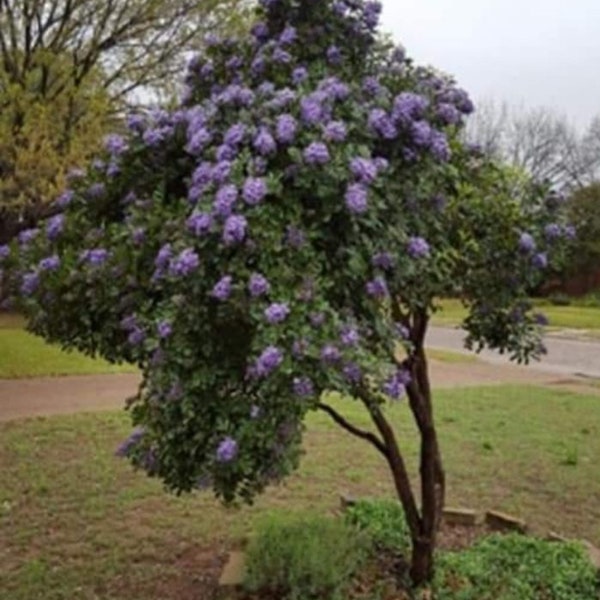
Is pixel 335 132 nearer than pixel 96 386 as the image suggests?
Yes

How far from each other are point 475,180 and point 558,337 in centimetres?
1711

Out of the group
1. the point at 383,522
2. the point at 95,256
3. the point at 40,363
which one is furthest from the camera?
the point at 40,363

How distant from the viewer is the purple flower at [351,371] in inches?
95.4

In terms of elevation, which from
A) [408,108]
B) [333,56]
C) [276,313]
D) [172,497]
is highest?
[333,56]

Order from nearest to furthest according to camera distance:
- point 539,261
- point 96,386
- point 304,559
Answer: point 539,261
point 304,559
point 96,386

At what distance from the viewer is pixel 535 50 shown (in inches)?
1131

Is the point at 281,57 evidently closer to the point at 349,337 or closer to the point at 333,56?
the point at 333,56

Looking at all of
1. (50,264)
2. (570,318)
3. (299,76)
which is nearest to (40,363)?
(50,264)

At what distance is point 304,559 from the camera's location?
3.72 meters

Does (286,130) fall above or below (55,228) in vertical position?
above

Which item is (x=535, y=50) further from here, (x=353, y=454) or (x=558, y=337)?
(x=353, y=454)

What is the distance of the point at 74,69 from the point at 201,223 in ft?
39.4

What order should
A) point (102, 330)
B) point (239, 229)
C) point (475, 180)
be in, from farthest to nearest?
point (475, 180)
point (102, 330)
point (239, 229)

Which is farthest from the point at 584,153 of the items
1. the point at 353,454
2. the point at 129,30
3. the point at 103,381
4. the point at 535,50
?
the point at 353,454
